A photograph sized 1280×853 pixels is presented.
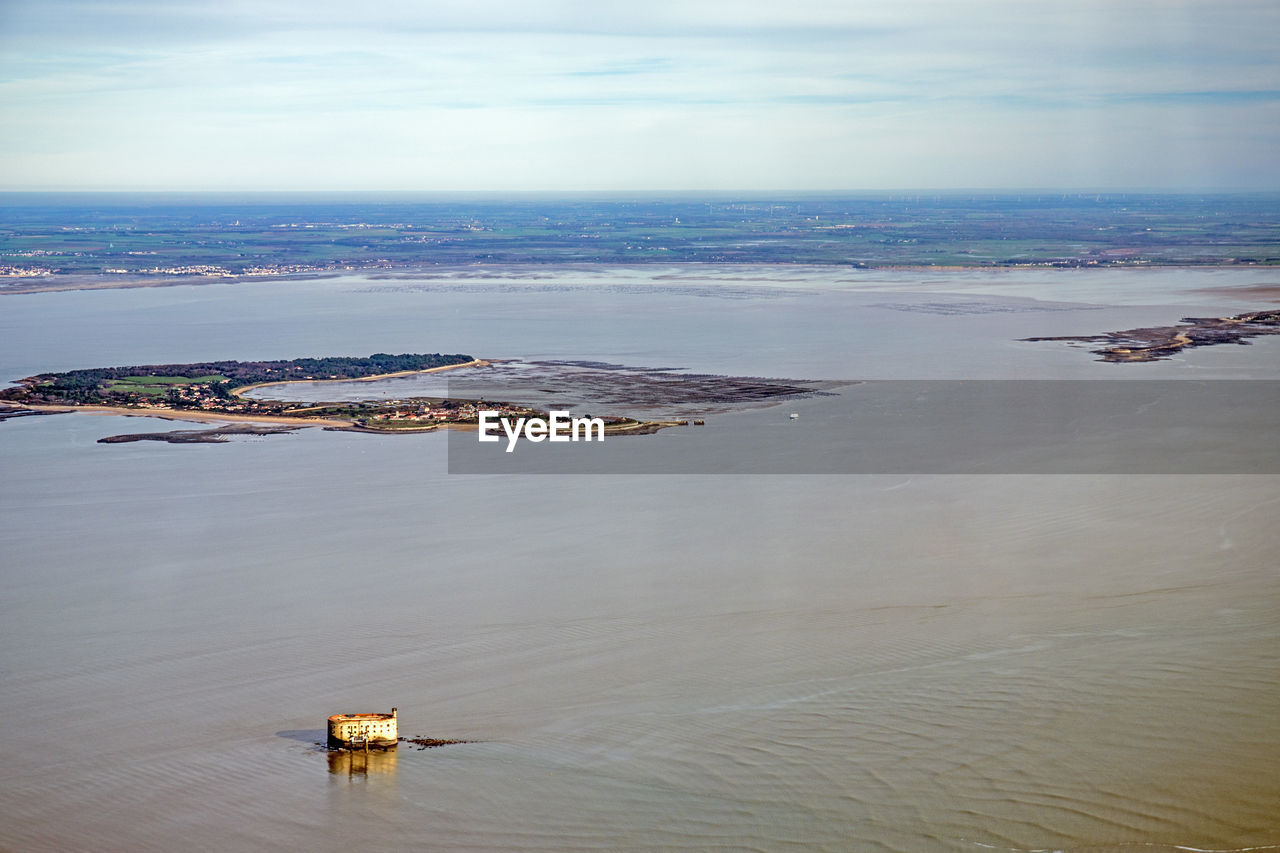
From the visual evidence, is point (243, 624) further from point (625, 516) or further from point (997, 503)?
point (997, 503)

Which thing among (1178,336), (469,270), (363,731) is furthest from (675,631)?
(469,270)

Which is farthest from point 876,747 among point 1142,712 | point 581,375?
point 581,375

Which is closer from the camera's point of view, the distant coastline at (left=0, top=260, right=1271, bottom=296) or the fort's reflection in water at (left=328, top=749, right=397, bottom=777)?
the fort's reflection in water at (left=328, top=749, right=397, bottom=777)

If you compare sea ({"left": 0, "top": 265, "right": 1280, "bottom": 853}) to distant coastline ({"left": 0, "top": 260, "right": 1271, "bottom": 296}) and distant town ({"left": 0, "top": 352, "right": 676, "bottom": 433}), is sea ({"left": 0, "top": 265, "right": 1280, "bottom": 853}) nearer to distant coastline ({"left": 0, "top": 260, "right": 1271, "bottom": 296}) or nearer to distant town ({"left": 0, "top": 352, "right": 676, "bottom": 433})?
distant town ({"left": 0, "top": 352, "right": 676, "bottom": 433})

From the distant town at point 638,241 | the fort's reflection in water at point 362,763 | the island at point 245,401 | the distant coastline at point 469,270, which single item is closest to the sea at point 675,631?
the fort's reflection in water at point 362,763

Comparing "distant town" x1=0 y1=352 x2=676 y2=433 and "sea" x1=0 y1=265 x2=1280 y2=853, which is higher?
"distant town" x1=0 y1=352 x2=676 y2=433

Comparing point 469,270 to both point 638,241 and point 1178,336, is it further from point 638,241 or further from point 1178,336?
point 1178,336

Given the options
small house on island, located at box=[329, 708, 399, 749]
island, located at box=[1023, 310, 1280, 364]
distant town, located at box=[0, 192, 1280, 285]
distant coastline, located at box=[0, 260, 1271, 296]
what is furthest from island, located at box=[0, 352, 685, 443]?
distant town, located at box=[0, 192, 1280, 285]
